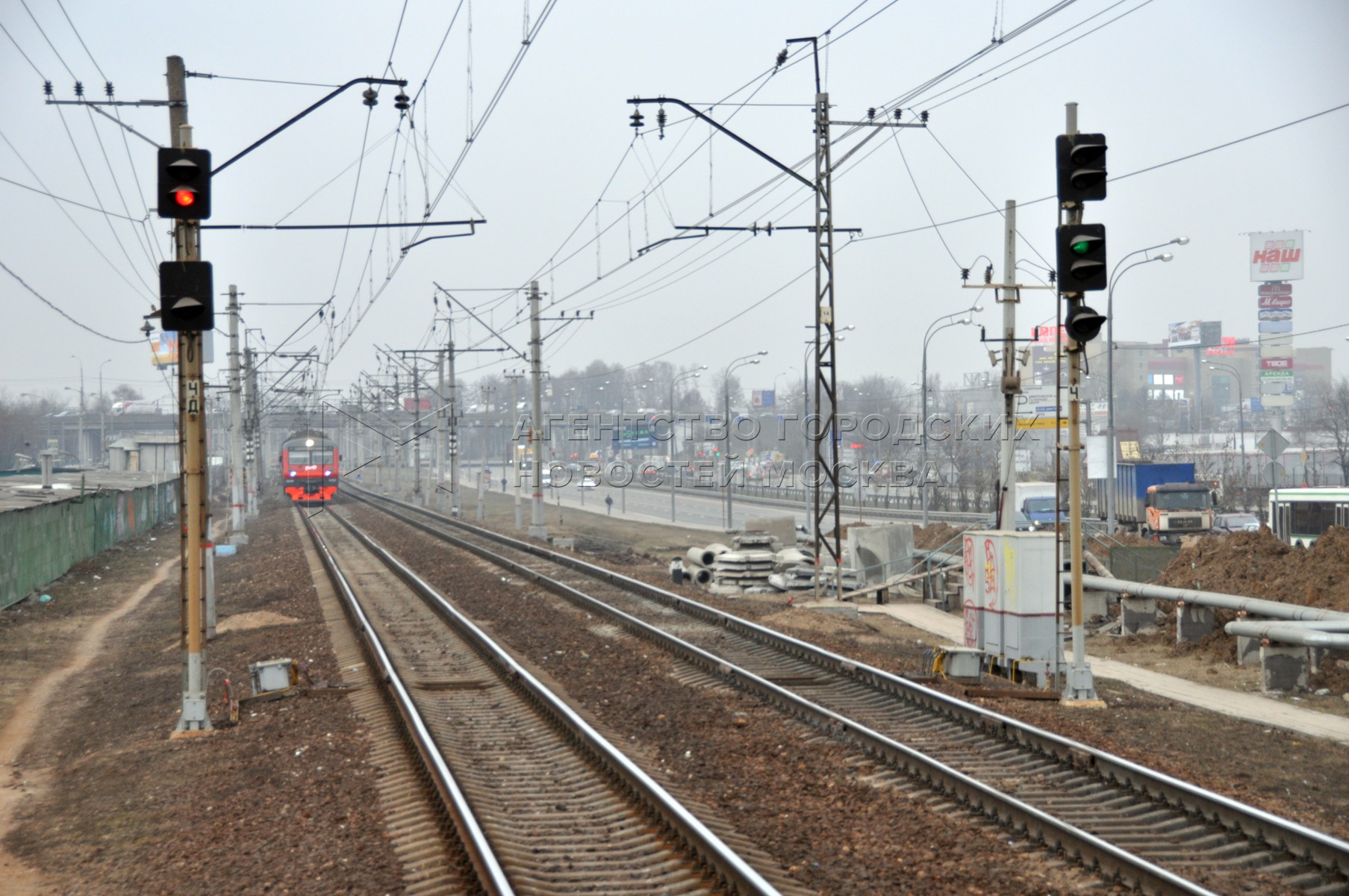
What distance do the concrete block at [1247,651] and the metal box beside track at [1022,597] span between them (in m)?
4.82

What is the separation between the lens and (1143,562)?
90.4 feet

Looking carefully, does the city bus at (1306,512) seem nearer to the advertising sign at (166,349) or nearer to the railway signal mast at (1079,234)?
the railway signal mast at (1079,234)

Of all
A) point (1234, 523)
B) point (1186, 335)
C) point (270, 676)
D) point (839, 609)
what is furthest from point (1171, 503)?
point (1186, 335)

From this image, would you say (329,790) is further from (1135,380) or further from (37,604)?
(1135,380)

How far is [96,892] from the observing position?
25.5 feet

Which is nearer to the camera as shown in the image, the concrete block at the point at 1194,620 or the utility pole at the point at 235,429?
the concrete block at the point at 1194,620

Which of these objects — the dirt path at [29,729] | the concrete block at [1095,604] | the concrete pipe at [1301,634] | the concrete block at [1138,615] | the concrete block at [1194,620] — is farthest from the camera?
the concrete block at [1095,604]

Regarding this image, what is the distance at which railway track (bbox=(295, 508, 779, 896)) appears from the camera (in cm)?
720

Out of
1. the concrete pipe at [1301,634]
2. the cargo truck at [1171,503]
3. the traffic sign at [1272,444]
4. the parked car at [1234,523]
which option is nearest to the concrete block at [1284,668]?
the concrete pipe at [1301,634]

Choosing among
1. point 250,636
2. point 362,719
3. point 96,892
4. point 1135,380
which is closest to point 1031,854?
point 96,892

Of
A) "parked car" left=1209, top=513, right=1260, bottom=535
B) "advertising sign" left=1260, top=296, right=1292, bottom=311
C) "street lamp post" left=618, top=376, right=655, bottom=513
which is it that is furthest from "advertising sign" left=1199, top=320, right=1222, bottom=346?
"parked car" left=1209, top=513, right=1260, bottom=535

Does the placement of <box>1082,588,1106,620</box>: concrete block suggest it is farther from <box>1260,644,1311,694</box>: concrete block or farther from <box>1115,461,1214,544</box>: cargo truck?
<box>1115,461,1214,544</box>: cargo truck

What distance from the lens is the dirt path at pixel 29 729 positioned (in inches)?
334

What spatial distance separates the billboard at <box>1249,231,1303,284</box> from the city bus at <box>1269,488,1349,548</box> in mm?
117361
